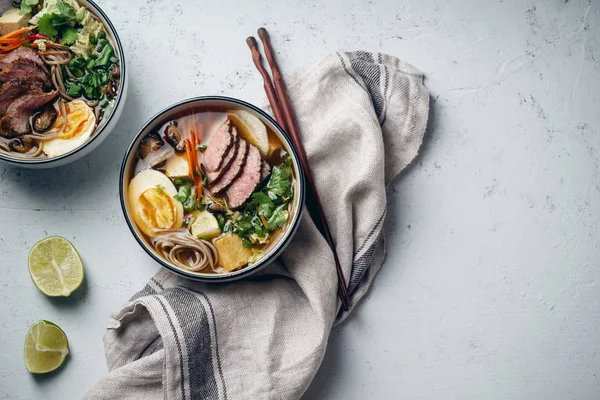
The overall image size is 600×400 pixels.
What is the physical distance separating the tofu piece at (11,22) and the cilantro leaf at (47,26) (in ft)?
0.24

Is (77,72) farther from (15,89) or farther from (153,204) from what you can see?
(153,204)

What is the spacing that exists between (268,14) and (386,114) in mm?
643

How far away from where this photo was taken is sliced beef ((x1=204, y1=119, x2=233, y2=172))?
217 centimetres

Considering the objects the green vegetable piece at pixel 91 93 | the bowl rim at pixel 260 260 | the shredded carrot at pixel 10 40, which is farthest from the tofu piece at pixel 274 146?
the shredded carrot at pixel 10 40

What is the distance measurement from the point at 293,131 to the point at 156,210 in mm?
596

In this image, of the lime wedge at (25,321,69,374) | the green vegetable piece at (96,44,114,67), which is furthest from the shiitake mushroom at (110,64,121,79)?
the lime wedge at (25,321,69,374)

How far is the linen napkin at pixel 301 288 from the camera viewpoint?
2.23m

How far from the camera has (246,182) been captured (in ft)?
7.11

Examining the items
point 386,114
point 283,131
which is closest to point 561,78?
point 386,114

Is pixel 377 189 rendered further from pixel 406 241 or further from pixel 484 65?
pixel 484 65

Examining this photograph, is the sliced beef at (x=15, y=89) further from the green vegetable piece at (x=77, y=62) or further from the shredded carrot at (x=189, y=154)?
the shredded carrot at (x=189, y=154)

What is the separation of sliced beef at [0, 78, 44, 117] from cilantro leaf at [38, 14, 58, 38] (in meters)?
0.19

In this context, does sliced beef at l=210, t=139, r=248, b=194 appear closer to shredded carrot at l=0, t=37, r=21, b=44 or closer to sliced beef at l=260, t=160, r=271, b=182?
sliced beef at l=260, t=160, r=271, b=182

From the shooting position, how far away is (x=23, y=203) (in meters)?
2.47
